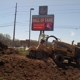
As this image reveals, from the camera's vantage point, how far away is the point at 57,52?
18.8 meters

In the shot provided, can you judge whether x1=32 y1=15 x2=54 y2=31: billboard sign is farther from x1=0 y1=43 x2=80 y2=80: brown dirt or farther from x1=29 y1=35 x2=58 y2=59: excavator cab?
x1=0 y1=43 x2=80 y2=80: brown dirt

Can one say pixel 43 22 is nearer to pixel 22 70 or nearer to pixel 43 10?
pixel 43 10

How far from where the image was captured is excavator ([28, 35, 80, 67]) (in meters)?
18.2

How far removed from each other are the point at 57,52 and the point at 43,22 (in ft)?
103

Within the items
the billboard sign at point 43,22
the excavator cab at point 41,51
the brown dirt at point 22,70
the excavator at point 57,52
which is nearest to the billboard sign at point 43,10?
the billboard sign at point 43,22

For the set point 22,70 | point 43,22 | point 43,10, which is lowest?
point 22,70

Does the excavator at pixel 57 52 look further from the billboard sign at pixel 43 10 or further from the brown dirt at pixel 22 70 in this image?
the billboard sign at pixel 43 10

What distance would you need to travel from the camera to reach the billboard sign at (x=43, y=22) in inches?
1944

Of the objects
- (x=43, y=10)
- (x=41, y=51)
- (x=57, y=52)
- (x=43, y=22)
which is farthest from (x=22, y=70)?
(x=43, y=10)

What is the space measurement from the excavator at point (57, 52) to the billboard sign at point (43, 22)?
2989 centimetres

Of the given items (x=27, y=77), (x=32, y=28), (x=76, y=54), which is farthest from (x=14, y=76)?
(x=32, y=28)

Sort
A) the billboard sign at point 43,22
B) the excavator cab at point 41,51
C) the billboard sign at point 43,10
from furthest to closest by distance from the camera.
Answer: the billboard sign at point 43,10 < the billboard sign at point 43,22 < the excavator cab at point 41,51

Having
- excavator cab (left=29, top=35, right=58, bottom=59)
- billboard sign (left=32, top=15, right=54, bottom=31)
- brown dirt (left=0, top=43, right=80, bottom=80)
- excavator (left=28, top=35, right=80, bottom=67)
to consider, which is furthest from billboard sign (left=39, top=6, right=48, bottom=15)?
brown dirt (left=0, top=43, right=80, bottom=80)

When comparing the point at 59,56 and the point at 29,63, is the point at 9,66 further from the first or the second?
the point at 59,56
